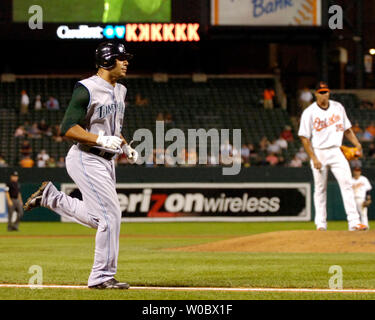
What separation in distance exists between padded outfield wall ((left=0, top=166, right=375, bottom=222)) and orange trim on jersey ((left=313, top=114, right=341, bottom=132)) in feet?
40.1

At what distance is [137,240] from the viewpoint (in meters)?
17.1

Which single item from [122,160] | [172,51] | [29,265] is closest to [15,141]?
[122,160]

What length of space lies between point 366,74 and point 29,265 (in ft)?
104

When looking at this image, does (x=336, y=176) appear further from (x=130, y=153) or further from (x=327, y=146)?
(x=130, y=153)

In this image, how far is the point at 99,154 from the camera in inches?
290

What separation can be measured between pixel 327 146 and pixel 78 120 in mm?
6726

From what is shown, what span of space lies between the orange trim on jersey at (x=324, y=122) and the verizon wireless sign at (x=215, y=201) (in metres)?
12.2

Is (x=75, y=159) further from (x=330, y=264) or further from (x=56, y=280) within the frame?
(x=330, y=264)

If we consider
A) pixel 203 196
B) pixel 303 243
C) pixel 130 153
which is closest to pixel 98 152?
pixel 130 153

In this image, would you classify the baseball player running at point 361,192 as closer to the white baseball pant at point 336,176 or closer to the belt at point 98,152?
the white baseball pant at point 336,176

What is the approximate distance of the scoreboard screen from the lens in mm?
29875

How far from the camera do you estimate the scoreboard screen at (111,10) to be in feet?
98.0

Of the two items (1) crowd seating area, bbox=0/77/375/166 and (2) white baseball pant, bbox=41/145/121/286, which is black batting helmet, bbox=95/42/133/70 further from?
(1) crowd seating area, bbox=0/77/375/166

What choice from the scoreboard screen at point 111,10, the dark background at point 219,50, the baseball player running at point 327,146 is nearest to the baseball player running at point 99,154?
the baseball player running at point 327,146
